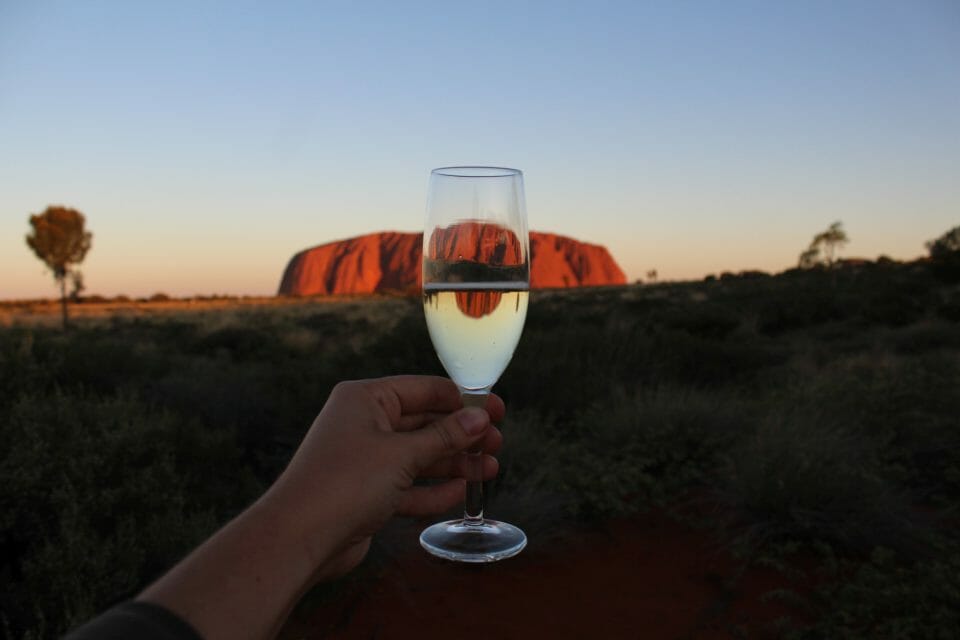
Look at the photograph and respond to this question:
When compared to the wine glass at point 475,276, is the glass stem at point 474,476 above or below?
below

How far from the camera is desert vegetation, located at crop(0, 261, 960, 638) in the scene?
298 cm

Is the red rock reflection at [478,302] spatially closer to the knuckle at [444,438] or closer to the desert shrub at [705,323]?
the knuckle at [444,438]

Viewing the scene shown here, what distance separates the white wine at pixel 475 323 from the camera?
58.0 inches

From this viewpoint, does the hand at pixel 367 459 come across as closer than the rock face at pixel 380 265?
Yes

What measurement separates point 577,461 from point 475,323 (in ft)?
11.3

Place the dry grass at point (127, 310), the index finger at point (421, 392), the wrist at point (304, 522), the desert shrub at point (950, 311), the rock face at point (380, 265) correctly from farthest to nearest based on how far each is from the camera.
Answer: the rock face at point (380, 265) → the dry grass at point (127, 310) → the desert shrub at point (950, 311) → the index finger at point (421, 392) → the wrist at point (304, 522)

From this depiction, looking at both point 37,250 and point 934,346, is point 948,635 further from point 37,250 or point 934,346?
point 37,250

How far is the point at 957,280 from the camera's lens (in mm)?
21766

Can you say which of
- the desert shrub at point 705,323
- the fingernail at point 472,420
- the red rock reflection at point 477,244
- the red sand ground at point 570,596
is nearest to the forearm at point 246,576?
the fingernail at point 472,420

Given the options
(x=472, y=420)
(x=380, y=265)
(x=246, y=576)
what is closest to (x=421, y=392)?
(x=472, y=420)

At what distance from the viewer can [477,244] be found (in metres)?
1.46

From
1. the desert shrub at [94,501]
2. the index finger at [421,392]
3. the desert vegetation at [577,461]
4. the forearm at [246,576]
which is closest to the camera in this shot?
the forearm at [246,576]

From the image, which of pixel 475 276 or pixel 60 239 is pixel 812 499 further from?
pixel 60 239

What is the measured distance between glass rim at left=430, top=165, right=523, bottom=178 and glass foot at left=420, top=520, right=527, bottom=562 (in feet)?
2.68
